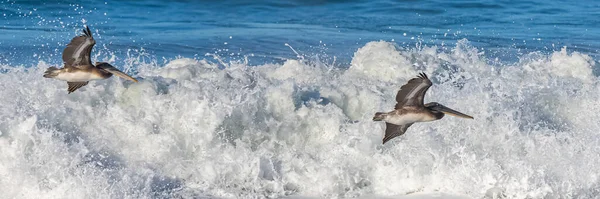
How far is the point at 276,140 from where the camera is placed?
819 cm

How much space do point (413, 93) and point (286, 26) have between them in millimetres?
11334

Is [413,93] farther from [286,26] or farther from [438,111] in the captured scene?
[286,26]

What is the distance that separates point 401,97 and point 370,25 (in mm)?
11366

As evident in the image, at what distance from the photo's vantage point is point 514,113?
28.2 ft

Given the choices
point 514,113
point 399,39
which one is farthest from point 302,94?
point 399,39

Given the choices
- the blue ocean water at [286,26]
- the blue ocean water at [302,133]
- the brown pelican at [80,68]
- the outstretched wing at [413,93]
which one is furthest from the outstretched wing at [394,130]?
the blue ocean water at [286,26]

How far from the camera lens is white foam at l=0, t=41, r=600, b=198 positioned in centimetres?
731

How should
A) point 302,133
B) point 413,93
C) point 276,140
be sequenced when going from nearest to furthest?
point 413,93 → point 276,140 → point 302,133

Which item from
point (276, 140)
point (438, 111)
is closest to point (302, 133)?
point (276, 140)

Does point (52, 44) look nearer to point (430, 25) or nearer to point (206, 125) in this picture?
point (206, 125)

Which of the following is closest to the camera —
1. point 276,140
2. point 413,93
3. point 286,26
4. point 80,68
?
point 413,93

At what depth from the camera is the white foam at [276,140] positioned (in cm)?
731

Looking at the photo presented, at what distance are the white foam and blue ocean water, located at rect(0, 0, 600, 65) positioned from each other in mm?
3853

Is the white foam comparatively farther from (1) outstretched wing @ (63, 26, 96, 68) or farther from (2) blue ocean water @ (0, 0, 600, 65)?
(2) blue ocean water @ (0, 0, 600, 65)
